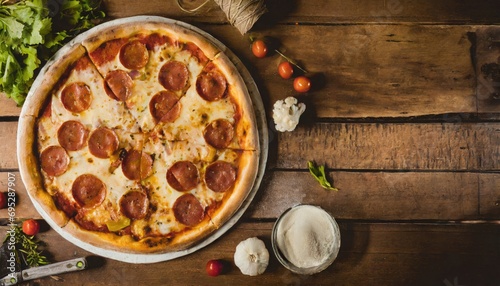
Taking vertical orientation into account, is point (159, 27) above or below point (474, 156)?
above

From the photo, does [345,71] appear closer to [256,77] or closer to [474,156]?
[256,77]

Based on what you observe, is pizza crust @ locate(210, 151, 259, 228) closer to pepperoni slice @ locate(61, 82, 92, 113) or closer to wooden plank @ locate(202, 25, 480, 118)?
wooden plank @ locate(202, 25, 480, 118)

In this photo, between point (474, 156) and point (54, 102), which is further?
point (474, 156)

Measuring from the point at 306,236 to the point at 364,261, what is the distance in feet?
1.76

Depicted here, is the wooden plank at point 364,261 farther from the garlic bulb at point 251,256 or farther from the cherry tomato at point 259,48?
the cherry tomato at point 259,48

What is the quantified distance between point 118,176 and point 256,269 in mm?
1153

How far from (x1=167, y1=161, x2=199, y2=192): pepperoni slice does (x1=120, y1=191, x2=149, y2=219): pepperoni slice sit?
0.21m

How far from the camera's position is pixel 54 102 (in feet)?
10.9

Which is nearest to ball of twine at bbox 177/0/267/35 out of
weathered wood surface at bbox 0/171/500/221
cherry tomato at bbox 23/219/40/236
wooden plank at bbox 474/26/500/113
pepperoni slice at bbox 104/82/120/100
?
pepperoni slice at bbox 104/82/120/100

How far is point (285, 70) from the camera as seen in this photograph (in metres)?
3.44

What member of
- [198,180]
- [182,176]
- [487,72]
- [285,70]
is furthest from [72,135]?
[487,72]

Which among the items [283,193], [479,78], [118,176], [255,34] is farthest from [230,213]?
[479,78]

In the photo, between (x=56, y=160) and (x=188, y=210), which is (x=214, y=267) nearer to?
(x=188, y=210)

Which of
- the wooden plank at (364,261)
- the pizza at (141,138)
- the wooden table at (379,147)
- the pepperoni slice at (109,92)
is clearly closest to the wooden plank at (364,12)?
the wooden table at (379,147)
